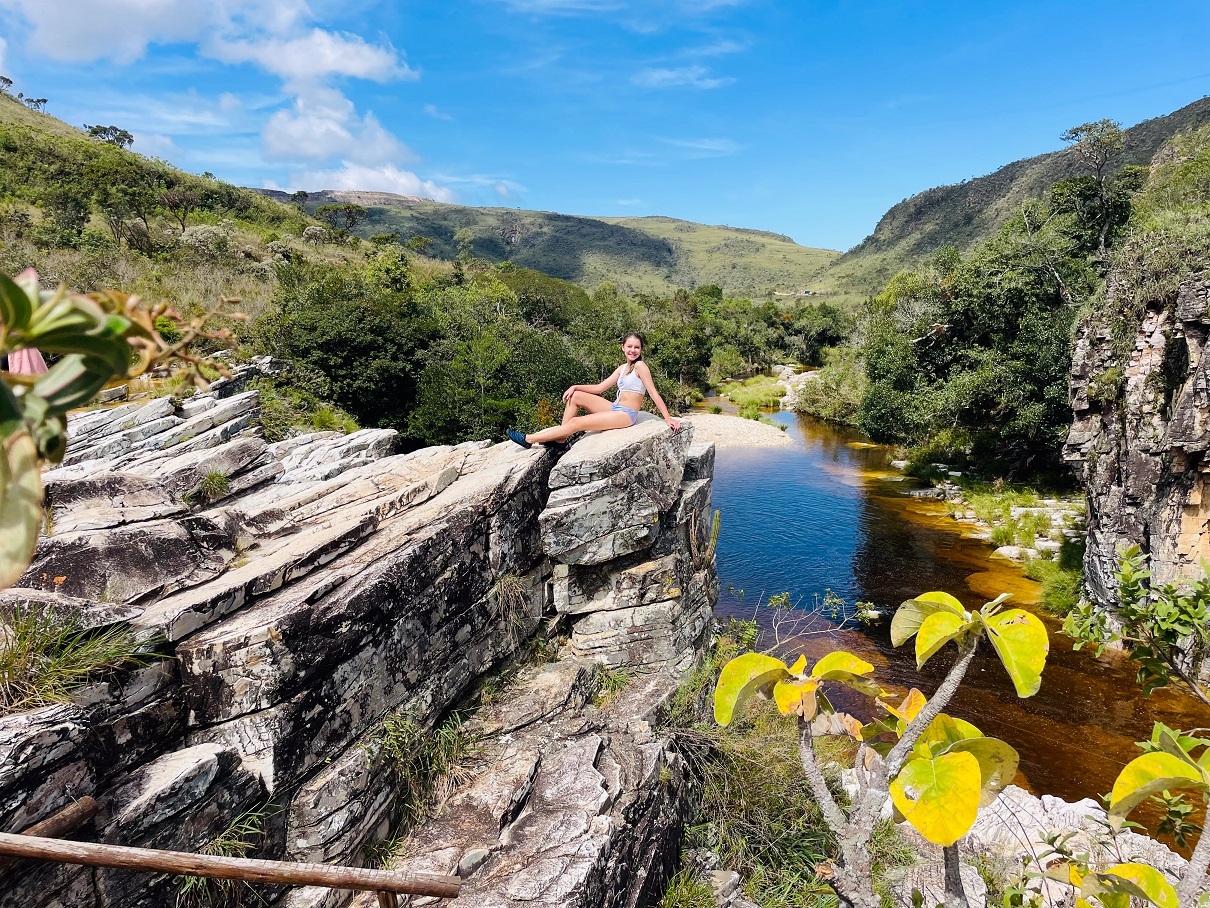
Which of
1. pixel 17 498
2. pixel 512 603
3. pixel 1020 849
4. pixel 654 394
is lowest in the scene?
pixel 1020 849

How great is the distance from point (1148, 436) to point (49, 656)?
16.2 m

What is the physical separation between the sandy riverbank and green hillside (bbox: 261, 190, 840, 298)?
70.4m

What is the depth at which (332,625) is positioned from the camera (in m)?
5.45

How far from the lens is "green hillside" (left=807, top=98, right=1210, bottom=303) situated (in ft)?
191

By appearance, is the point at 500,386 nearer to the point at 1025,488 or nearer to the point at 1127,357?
the point at 1127,357

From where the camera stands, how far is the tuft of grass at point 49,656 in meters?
4.03

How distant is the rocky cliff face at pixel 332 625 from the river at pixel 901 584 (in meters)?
3.64

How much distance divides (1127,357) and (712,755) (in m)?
11.9

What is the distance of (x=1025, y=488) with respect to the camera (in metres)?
21.3

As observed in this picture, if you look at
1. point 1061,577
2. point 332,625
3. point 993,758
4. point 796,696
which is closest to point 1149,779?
point 993,758

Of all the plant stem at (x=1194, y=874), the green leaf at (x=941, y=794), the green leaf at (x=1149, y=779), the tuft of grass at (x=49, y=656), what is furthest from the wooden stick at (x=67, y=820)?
the plant stem at (x=1194, y=874)

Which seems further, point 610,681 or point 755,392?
point 755,392

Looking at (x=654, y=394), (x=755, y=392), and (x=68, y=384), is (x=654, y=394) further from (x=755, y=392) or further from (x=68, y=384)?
(x=755, y=392)

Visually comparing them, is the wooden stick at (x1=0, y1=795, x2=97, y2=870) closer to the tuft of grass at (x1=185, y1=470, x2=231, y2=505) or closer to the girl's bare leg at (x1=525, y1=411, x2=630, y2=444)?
the tuft of grass at (x1=185, y1=470, x2=231, y2=505)
